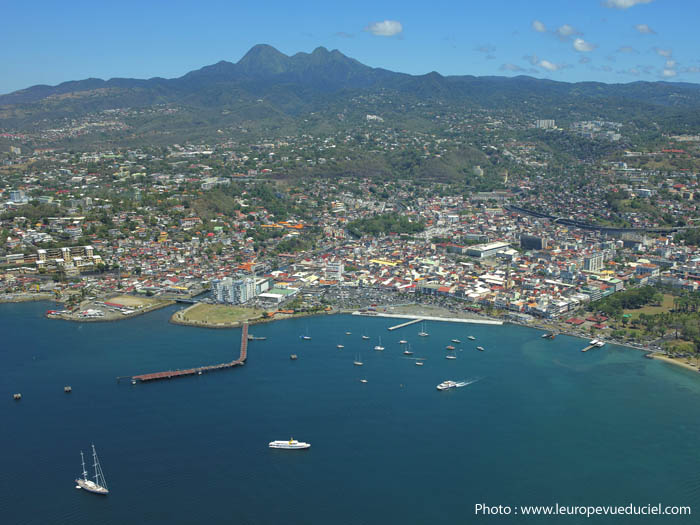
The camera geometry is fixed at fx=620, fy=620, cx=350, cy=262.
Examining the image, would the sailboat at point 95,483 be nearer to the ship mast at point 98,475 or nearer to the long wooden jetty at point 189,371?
the ship mast at point 98,475

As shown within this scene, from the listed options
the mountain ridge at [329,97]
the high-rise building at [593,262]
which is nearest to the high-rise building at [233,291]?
the high-rise building at [593,262]

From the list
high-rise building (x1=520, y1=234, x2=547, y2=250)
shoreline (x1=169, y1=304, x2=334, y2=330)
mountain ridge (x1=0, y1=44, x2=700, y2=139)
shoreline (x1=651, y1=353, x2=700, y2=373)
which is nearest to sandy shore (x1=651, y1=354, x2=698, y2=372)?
shoreline (x1=651, y1=353, x2=700, y2=373)

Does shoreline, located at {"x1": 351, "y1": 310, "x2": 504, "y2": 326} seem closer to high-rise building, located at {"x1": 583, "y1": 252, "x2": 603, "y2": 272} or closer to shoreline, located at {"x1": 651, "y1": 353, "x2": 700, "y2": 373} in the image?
shoreline, located at {"x1": 651, "y1": 353, "x2": 700, "y2": 373}

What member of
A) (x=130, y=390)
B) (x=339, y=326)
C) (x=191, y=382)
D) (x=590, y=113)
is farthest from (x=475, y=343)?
(x=590, y=113)

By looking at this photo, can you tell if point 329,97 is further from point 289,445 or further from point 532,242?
point 289,445

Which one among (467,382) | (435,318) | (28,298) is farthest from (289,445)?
(28,298)

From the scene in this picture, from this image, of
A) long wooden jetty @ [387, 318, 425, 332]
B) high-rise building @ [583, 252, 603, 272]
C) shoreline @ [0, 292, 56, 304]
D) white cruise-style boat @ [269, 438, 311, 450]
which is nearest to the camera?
white cruise-style boat @ [269, 438, 311, 450]

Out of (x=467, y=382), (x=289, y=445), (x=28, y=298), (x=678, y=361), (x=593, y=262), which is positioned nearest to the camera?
(x=289, y=445)
